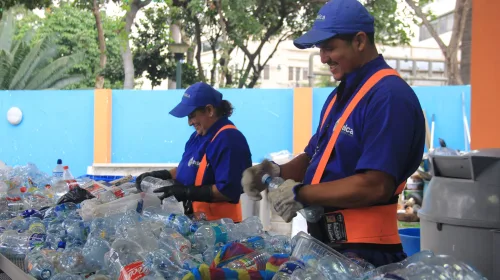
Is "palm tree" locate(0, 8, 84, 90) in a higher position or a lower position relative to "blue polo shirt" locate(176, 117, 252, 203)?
higher

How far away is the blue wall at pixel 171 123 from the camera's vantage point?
1656 centimetres

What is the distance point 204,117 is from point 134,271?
2282 millimetres

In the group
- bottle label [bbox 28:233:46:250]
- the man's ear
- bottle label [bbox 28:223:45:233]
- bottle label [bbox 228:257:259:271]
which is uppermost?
the man's ear

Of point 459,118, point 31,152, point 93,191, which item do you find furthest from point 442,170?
point 31,152

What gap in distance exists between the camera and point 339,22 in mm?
2816

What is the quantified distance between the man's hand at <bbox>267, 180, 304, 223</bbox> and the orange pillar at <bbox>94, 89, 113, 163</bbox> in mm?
14690

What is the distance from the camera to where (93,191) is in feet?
14.9

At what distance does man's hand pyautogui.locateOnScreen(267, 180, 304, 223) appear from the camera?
8.98 feet

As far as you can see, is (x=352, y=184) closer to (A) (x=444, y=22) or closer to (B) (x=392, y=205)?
(B) (x=392, y=205)

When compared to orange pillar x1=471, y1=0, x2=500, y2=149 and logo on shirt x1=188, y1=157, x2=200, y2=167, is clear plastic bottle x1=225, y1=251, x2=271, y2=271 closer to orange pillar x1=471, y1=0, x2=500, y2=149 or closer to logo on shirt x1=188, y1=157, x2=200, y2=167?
logo on shirt x1=188, y1=157, x2=200, y2=167

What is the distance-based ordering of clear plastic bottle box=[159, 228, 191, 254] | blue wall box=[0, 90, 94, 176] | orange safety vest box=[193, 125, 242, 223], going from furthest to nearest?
blue wall box=[0, 90, 94, 176]
orange safety vest box=[193, 125, 242, 223]
clear plastic bottle box=[159, 228, 191, 254]

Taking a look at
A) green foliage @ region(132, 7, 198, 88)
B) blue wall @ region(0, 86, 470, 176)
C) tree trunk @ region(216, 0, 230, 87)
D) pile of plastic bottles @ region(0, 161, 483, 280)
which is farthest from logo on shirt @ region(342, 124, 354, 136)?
green foliage @ region(132, 7, 198, 88)

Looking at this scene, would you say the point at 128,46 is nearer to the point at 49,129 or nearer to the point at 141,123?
the point at 141,123

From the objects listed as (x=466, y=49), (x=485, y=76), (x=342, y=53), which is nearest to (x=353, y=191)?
(x=342, y=53)
